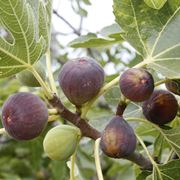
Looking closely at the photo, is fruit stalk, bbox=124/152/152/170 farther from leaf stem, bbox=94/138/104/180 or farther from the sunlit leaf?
the sunlit leaf

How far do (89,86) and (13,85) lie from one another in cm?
196

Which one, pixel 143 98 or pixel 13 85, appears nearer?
pixel 143 98

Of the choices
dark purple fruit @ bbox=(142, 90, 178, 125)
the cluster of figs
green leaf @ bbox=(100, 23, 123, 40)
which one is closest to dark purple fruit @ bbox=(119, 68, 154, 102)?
the cluster of figs

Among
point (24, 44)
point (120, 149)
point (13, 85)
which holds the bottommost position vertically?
point (13, 85)

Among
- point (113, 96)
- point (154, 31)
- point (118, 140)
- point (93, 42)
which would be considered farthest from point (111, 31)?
point (118, 140)

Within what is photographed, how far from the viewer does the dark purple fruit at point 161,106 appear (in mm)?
1314

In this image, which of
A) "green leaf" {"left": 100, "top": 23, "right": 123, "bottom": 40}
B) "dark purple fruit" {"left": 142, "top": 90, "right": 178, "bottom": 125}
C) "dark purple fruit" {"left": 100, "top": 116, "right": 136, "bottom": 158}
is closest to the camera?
"dark purple fruit" {"left": 100, "top": 116, "right": 136, "bottom": 158}

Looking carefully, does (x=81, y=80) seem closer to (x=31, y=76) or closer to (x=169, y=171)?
(x=31, y=76)

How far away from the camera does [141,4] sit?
4.18ft

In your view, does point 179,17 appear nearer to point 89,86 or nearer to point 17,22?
point 89,86

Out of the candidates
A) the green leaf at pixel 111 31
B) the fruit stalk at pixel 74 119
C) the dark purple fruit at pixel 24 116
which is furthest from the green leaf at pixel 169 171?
the green leaf at pixel 111 31

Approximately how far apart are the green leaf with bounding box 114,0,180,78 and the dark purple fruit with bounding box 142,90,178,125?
0.27 feet

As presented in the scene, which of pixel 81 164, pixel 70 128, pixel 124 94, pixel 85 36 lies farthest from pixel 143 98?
pixel 81 164

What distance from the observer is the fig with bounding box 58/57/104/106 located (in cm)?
120
